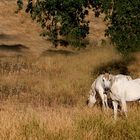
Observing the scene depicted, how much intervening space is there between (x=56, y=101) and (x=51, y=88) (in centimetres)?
262

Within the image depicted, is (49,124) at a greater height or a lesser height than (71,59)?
lesser

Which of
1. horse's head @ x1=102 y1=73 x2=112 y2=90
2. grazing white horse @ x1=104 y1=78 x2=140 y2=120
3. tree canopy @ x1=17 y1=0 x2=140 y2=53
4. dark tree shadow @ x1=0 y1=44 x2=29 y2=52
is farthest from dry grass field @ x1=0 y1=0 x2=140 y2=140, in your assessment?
tree canopy @ x1=17 y1=0 x2=140 y2=53

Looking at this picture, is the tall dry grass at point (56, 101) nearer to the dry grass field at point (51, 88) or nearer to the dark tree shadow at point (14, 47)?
the dry grass field at point (51, 88)

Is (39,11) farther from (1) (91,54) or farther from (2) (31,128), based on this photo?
(1) (91,54)

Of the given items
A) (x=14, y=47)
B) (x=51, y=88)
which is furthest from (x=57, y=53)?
(x=51, y=88)

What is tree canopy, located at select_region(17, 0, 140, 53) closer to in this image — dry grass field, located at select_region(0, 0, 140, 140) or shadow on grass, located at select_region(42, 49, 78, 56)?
dry grass field, located at select_region(0, 0, 140, 140)

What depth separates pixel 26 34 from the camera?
159 feet

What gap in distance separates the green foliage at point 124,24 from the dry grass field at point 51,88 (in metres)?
2.87

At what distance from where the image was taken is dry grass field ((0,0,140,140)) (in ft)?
40.6

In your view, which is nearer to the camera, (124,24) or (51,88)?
(124,24)

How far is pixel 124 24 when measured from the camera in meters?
20.4

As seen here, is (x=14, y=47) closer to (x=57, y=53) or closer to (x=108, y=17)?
(x=57, y=53)

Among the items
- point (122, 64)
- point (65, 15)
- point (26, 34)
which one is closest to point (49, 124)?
point (65, 15)

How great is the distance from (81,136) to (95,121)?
4.56 ft
